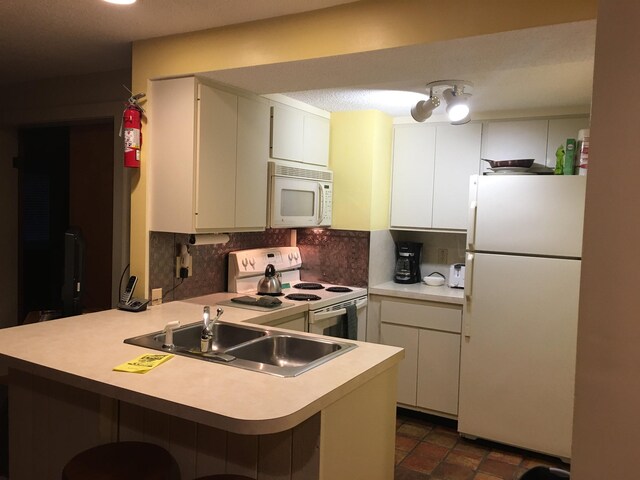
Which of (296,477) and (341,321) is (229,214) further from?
(296,477)

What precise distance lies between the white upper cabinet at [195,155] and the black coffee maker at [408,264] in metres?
1.59

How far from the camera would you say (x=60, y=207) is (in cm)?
439

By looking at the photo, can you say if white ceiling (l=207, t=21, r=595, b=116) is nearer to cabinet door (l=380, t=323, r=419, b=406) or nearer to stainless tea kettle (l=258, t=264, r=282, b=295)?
stainless tea kettle (l=258, t=264, r=282, b=295)

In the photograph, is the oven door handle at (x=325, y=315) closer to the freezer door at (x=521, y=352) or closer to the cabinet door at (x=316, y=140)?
the freezer door at (x=521, y=352)

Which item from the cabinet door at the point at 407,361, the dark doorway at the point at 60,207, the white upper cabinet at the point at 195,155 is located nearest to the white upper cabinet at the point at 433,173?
the cabinet door at the point at 407,361

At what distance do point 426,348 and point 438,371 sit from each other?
0.57ft

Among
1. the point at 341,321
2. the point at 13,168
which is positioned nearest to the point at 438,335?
the point at 341,321

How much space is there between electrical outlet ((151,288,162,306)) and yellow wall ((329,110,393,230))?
151cm

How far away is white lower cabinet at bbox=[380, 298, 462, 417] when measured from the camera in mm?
3535

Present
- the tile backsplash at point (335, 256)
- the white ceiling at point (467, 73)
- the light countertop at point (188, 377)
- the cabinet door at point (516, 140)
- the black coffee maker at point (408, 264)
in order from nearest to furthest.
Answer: the light countertop at point (188, 377)
the white ceiling at point (467, 73)
the cabinet door at point (516, 140)
the tile backsplash at point (335, 256)
the black coffee maker at point (408, 264)

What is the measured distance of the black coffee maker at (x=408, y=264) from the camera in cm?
408

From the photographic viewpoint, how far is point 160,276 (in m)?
2.98

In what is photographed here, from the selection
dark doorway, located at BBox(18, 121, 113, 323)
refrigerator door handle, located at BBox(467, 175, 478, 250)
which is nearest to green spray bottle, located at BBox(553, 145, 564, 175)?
refrigerator door handle, located at BBox(467, 175, 478, 250)

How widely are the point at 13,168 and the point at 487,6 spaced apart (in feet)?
12.5
